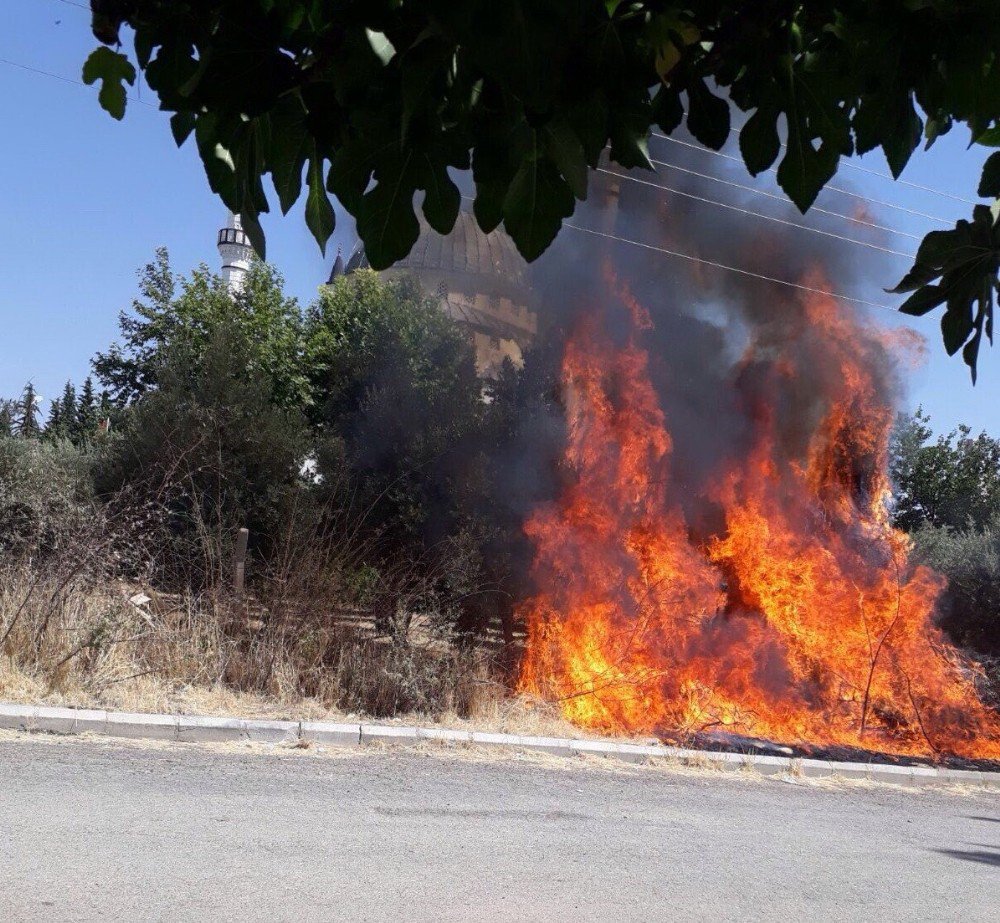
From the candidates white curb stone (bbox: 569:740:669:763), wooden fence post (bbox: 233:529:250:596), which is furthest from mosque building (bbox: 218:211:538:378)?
white curb stone (bbox: 569:740:669:763)

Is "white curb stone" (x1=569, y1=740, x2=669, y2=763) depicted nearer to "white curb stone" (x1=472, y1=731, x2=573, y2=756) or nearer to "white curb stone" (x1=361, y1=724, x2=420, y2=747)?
"white curb stone" (x1=472, y1=731, x2=573, y2=756)

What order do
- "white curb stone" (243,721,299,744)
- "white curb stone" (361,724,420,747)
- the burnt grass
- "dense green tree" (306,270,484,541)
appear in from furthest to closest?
"dense green tree" (306,270,484,541)
the burnt grass
"white curb stone" (361,724,420,747)
"white curb stone" (243,721,299,744)

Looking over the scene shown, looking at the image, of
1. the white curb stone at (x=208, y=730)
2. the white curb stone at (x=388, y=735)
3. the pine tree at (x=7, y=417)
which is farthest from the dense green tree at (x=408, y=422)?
the pine tree at (x=7, y=417)

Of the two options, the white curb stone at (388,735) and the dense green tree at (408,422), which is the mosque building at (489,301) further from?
the white curb stone at (388,735)

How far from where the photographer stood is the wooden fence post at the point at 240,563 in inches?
357

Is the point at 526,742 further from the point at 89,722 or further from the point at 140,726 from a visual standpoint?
the point at 89,722

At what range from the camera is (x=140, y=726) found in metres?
7.24

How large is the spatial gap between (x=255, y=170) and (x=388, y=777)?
18.5ft

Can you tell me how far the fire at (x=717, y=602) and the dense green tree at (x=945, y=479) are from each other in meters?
14.8

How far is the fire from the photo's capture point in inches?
410

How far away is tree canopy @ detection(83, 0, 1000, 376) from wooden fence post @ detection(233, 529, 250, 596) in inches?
298

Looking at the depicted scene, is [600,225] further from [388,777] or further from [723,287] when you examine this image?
[388,777]

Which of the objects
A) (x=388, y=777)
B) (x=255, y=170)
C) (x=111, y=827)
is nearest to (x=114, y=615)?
(x=388, y=777)

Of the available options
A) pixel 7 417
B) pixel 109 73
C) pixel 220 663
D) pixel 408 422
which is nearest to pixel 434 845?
pixel 220 663
